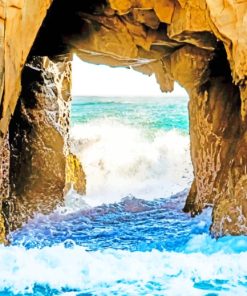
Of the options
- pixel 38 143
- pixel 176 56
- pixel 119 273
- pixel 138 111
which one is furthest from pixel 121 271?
pixel 138 111

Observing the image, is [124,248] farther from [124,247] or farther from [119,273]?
[119,273]

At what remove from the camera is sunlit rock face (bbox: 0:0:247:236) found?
18.8 ft

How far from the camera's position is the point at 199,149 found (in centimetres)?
764

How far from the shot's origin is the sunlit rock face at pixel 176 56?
225 inches

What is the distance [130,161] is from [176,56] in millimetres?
8904

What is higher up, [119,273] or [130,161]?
[119,273]

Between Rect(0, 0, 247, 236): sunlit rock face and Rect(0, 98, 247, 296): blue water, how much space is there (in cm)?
46

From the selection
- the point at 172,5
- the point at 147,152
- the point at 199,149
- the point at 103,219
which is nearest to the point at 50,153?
the point at 103,219

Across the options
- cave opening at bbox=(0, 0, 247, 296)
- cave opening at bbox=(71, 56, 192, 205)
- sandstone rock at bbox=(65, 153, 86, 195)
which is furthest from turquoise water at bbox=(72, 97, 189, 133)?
cave opening at bbox=(0, 0, 247, 296)

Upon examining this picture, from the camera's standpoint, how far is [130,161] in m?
16.4

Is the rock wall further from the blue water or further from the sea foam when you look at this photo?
the sea foam

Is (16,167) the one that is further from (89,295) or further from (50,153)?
(89,295)

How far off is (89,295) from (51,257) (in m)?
0.93

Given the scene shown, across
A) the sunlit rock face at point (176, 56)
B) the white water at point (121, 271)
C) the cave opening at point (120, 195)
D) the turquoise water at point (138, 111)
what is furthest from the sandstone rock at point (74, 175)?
the turquoise water at point (138, 111)
